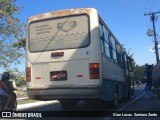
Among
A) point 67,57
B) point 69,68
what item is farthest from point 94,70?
point 67,57

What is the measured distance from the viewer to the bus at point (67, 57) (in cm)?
1122

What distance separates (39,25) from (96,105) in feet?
20.3

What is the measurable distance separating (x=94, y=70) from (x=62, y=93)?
128cm

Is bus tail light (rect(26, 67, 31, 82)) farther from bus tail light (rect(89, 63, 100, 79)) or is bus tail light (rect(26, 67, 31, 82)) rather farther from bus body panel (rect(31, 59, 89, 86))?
bus tail light (rect(89, 63, 100, 79))

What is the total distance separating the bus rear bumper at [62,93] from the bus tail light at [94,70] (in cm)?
38

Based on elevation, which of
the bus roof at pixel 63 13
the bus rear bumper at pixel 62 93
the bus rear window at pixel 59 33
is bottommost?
the bus rear bumper at pixel 62 93

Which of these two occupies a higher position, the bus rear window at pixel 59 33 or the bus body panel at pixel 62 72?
the bus rear window at pixel 59 33

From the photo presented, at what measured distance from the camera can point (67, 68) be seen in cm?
1150

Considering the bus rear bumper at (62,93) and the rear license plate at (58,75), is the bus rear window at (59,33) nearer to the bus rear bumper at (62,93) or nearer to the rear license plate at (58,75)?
the rear license plate at (58,75)

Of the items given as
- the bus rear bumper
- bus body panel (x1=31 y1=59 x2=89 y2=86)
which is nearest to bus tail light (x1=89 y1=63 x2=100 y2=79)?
bus body panel (x1=31 y1=59 x2=89 y2=86)

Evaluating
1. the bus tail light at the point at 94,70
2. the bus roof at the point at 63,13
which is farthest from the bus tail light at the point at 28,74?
the bus tail light at the point at 94,70

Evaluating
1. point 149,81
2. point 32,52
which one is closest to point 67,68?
point 32,52

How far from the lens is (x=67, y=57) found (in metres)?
11.6

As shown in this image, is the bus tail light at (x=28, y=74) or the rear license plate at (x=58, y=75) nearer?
the rear license plate at (x=58, y=75)
